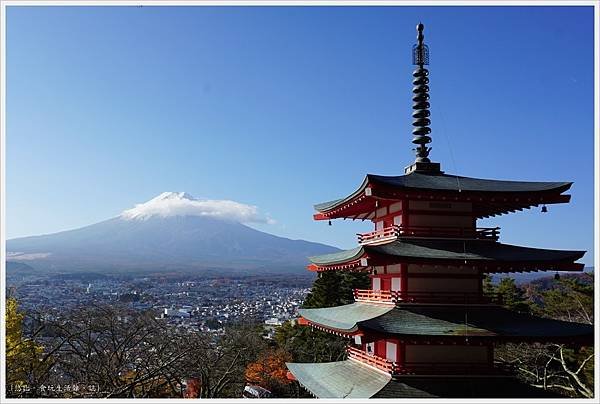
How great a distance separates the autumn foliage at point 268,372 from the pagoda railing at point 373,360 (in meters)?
13.2

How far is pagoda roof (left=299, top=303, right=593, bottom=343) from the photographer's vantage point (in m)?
9.16

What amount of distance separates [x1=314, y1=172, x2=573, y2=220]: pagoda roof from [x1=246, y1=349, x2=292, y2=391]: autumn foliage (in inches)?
624

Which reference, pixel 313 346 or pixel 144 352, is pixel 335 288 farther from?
pixel 144 352

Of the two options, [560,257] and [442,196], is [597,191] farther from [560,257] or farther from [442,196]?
[442,196]

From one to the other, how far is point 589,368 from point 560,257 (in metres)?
12.2

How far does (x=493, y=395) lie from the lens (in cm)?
920

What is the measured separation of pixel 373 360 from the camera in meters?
10.5

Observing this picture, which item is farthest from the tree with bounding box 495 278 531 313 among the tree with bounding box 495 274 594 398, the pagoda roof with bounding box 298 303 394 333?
the pagoda roof with bounding box 298 303 394 333

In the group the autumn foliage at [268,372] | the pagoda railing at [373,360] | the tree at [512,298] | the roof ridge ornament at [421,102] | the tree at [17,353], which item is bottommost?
the autumn foliage at [268,372]

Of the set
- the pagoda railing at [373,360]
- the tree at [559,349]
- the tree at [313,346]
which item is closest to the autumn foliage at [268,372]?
the tree at [313,346]

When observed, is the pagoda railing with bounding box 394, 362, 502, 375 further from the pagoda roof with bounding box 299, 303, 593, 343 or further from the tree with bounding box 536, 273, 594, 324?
the tree with bounding box 536, 273, 594, 324

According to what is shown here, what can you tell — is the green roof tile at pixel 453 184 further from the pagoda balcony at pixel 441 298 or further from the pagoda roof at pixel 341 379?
the pagoda roof at pixel 341 379

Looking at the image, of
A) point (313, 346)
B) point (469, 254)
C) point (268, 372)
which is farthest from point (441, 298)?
point (313, 346)

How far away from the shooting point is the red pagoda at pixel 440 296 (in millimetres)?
9281
